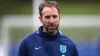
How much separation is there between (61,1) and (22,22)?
129cm

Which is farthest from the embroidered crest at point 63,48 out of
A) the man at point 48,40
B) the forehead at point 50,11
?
the forehead at point 50,11

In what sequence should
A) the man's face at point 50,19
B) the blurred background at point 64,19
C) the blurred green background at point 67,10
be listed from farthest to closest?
1. the blurred green background at point 67,10
2. the blurred background at point 64,19
3. the man's face at point 50,19

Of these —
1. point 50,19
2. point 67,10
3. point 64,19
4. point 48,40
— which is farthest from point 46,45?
point 67,10

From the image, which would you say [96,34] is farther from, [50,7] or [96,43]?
[50,7]

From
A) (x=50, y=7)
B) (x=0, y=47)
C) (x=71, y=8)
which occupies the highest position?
(x=50, y=7)

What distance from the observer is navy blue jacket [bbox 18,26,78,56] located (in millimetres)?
2734

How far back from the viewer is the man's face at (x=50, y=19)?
105 inches

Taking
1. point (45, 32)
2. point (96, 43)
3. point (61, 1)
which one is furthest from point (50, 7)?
point (61, 1)

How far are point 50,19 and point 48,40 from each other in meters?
0.18

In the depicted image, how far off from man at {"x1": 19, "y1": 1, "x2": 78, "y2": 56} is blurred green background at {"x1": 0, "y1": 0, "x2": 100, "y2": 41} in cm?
566

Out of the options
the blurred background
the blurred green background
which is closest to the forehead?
the blurred background

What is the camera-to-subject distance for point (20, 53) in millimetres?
2857

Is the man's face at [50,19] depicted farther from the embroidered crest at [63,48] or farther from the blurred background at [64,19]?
the blurred background at [64,19]

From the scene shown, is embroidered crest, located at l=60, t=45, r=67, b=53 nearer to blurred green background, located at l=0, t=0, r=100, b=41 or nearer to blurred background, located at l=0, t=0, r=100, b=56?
blurred background, located at l=0, t=0, r=100, b=56
